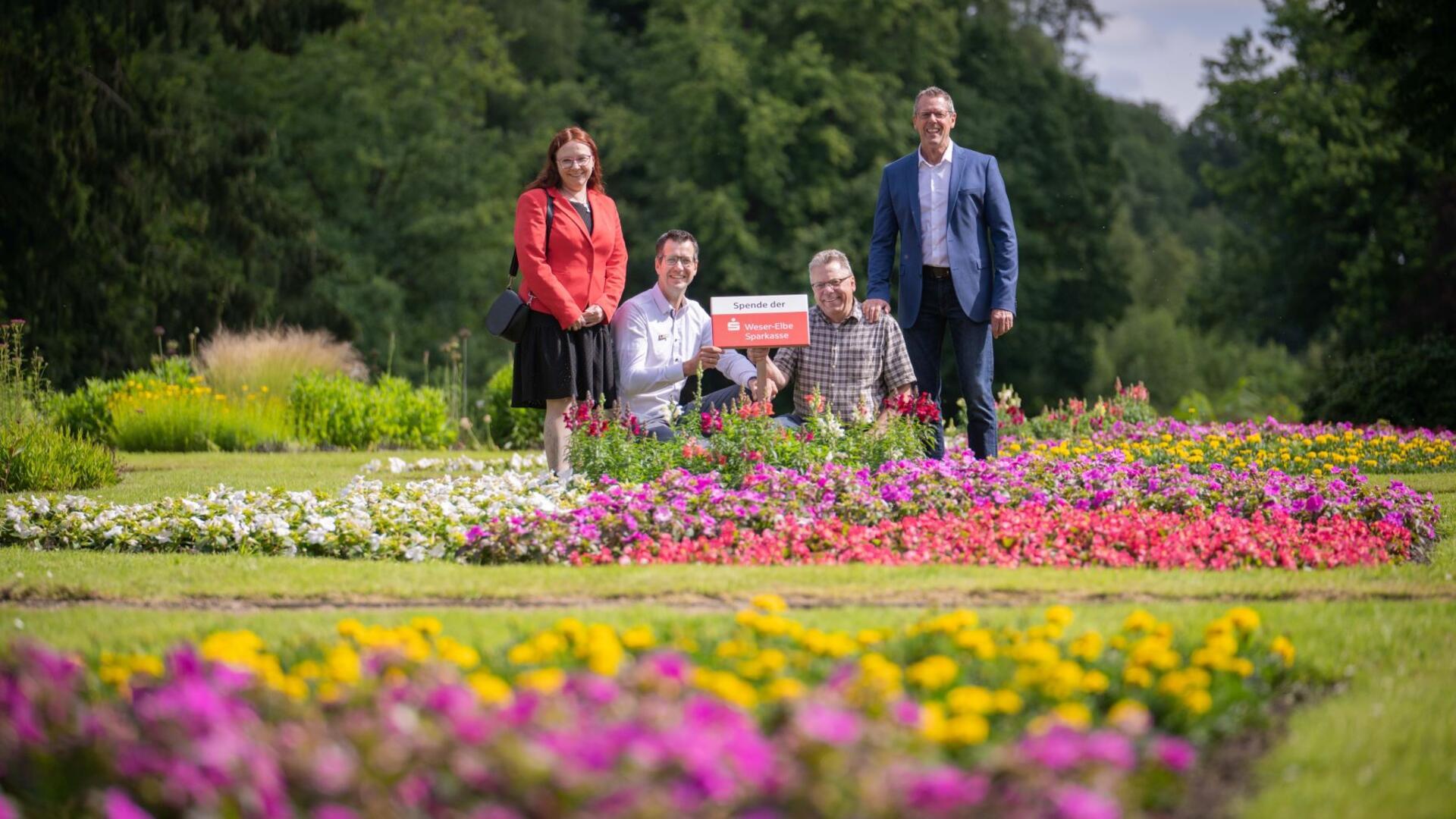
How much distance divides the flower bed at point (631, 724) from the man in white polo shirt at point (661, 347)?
166 inches

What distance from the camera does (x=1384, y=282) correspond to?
2808 centimetres

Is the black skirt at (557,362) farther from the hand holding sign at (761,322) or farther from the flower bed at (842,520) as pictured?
the hand holding sign at (761,322)

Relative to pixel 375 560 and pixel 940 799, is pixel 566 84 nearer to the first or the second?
pixel 375 560

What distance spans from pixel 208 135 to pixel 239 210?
1337mm

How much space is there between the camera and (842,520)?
6727 mm

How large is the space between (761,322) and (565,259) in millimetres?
1352

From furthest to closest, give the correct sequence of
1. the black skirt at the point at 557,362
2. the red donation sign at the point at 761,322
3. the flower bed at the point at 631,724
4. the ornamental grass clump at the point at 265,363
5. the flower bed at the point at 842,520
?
the ornamental grass clump at the point at 265,363, the black skirt at the point at 557,362, the red donation sign at the point at 761,322, the flower bed at the point at 842,520, the flower bed at the point at 631,724

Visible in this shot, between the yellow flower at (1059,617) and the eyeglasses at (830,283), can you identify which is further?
the eyeglasses at (830,283)

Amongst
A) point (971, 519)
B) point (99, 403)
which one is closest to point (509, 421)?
point (99, 403)

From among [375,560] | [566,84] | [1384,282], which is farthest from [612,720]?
[566,84]

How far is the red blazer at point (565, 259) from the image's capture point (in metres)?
7.96

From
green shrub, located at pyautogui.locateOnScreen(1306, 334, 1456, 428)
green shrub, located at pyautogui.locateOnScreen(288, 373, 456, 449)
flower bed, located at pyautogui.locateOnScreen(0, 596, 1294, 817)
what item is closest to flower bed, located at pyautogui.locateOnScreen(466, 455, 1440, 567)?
flower bed, located at pyautogui.locateOnScreen(0, 596, 1294, 817)

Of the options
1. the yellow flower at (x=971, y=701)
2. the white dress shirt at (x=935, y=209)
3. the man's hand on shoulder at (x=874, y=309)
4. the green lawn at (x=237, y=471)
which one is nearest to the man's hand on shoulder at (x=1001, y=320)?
the white dress shirt at (x=935, y=209)

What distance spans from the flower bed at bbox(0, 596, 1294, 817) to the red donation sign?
327 centimetres
